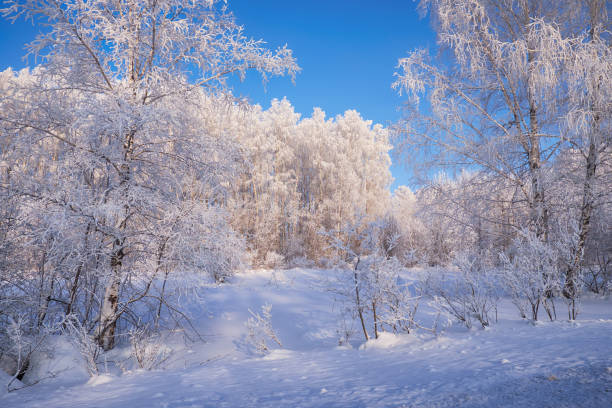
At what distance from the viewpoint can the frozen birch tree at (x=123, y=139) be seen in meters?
3.96

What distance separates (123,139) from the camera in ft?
13.9

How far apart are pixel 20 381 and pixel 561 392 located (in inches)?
195

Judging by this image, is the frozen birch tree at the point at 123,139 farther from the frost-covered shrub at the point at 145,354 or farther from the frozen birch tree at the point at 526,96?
the frozen birch tree at the point at 526,96

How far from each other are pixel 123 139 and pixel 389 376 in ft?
13.6

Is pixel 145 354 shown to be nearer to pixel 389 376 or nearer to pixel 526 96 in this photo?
pixel 389 376

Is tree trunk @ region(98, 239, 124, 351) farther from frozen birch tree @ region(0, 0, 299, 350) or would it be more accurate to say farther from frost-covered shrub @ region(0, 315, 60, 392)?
frost-covered shrub @ region(0, 315, 60, 392)

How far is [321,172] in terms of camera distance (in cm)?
2061

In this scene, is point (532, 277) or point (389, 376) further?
point (532, 277)

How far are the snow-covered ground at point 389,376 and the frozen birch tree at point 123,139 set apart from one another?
4.71ft

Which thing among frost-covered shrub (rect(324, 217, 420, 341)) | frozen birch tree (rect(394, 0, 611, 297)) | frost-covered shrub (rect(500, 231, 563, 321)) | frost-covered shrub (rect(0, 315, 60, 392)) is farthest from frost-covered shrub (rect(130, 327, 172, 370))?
frozen birch tree (rect(394, 0, 611, 297))

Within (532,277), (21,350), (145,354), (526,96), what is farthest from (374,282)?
(526,96)

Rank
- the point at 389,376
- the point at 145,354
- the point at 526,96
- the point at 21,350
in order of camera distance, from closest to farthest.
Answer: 1. the point at 389,376
2. the point at 21,350
3. the point at 145,354
4. the point at 526,96

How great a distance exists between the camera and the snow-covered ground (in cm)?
169

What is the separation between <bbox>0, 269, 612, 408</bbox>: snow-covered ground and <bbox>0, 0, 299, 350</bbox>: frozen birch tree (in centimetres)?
144
